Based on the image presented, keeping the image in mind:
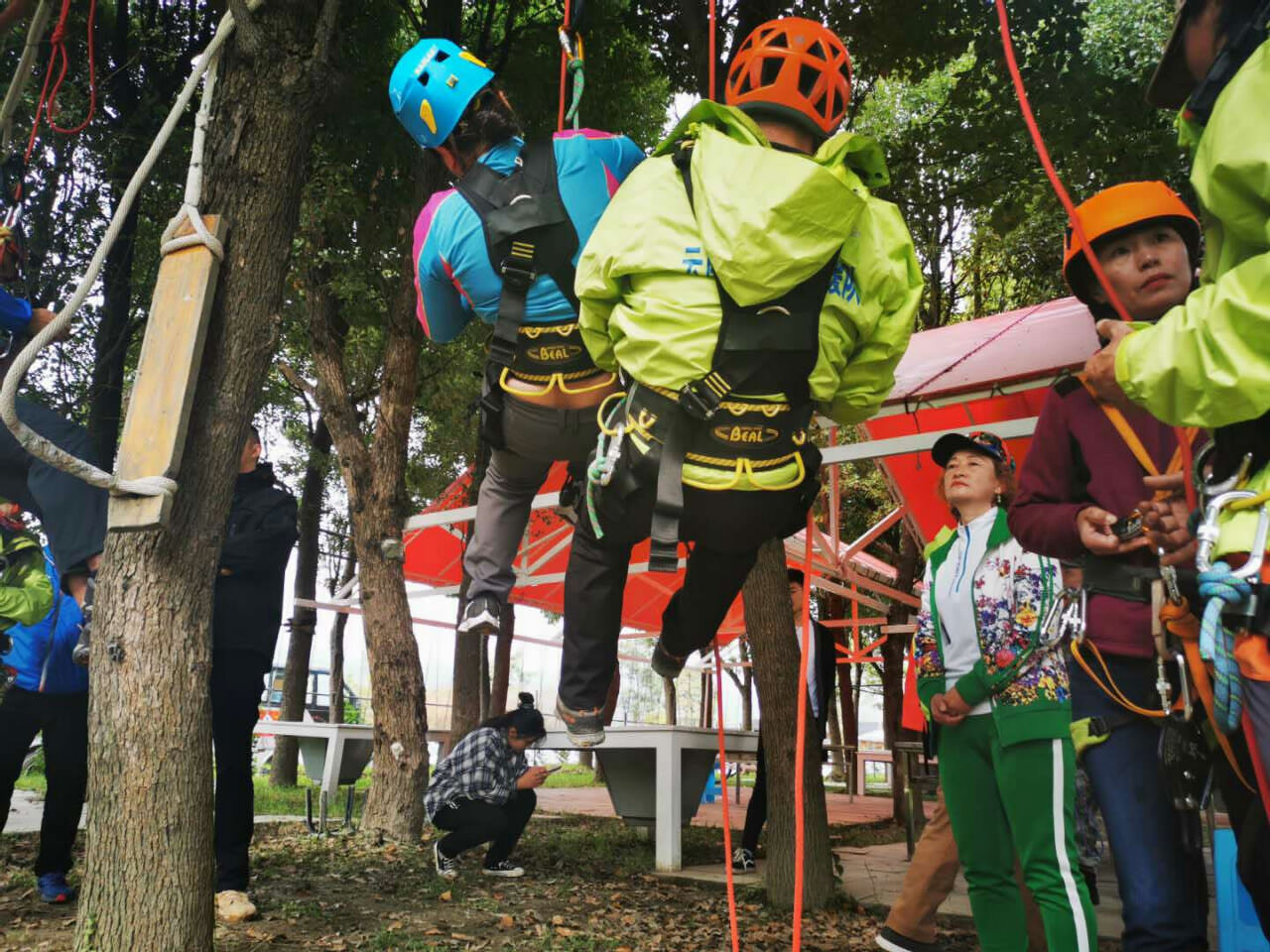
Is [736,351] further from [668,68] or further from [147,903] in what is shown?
[668,68]

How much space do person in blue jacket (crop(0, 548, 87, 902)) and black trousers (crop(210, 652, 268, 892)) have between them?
2.68ft

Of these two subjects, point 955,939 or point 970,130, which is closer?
point 955,939

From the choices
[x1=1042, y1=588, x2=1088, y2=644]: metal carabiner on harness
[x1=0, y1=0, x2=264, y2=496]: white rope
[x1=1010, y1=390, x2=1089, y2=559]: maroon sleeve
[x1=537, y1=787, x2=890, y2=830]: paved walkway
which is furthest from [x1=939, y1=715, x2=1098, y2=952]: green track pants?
[x1=537, y1=787, x2=890, y2=830]: paved walkway

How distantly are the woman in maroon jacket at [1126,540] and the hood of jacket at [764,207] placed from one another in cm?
87

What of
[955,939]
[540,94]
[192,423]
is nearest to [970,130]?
[540,94]

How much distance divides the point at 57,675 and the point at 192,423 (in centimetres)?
217

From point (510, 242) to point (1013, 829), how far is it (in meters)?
2.44

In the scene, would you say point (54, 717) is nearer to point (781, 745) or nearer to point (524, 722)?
point (524, 722)

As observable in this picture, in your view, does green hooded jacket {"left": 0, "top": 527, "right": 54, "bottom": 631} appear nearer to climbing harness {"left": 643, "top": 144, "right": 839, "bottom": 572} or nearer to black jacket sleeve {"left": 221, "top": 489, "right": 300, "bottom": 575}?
black jacket sleeve {"left": 221, "top": 489, "right": 300, "bottom": 575}

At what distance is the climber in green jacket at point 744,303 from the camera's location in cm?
228

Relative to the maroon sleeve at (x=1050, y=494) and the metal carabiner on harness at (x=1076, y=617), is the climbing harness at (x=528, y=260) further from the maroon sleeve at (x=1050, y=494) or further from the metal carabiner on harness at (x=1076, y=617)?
the metal carabiner on harness at (x=1076, y=617)

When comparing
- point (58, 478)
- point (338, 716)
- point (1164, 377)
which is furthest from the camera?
point (338, 716)

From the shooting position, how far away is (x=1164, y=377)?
1.67 m

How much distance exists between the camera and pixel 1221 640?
1639mm
